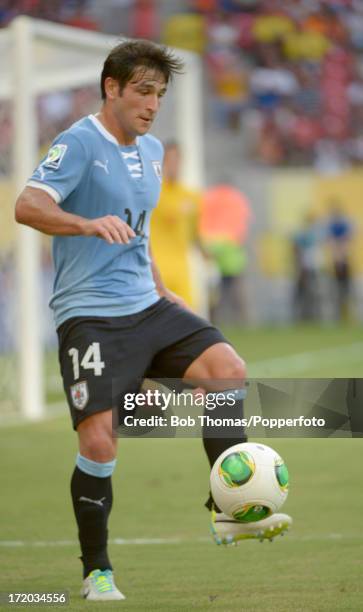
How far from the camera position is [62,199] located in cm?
486

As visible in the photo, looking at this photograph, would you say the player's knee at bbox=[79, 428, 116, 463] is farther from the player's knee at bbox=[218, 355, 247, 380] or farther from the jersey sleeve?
the jersey sleeve

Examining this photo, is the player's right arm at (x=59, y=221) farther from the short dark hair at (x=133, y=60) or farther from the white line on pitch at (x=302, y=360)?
the white line on pitch at (x=302, y=360)

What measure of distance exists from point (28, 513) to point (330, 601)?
2.84 m

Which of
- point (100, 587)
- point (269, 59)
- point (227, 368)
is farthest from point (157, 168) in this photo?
point (269, 59)

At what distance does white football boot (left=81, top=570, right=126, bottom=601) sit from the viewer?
4.91 meters

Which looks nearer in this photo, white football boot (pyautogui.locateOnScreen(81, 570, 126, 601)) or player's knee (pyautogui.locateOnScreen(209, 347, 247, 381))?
white football boot (pyautogui.locateOnScreen(81, 570, 126, 601))

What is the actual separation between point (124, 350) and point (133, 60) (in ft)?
3.57

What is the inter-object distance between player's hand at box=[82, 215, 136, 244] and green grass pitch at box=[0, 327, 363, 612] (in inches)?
51.9

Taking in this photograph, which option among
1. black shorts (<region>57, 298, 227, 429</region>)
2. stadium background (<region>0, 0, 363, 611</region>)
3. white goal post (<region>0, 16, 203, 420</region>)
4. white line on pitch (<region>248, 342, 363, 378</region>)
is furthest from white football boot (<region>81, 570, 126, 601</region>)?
white line on pitch (<region>248, 342, 363, 378</region>)

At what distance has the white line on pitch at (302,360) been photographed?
1512 cm

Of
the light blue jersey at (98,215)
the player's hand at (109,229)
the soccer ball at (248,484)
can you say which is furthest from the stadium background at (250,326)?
the player's hand at (109,229)

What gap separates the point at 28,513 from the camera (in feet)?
23.9

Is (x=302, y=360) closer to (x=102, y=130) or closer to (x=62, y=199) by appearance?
(x=102, y=130)

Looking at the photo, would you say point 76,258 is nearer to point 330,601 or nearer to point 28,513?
point 330,601
